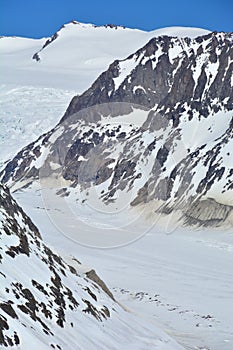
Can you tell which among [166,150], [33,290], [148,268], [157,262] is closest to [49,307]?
[33,290]

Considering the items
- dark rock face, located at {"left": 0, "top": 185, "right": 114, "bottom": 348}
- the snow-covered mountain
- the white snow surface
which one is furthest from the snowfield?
the snow-covered mountain

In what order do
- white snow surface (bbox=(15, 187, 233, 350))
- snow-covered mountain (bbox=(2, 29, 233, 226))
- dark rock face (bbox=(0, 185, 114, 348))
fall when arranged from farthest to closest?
snow-covered mountain (bbox=(2, 29, 233, 226)) < white snow surface (bbox=(15, 187, 233, 350)) < dark rock face (bbox=(0, 185, 114, 348))

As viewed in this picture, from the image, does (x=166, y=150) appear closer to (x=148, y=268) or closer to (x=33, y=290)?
(x=148, y=268)

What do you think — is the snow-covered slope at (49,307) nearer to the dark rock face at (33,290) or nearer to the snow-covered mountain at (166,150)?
the dark rock face at (33,290)

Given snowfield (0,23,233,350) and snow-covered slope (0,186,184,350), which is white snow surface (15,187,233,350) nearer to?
snowfield (0,23,233,350)

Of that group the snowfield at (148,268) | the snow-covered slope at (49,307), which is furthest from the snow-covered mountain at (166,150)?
the snow-covered slope at (49,307)

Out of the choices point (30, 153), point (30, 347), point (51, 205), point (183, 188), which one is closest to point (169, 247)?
point (183, 188)

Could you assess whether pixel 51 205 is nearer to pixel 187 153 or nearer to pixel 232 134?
A: pixel 187 153
